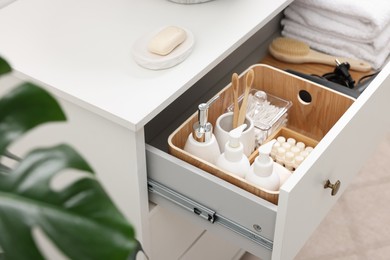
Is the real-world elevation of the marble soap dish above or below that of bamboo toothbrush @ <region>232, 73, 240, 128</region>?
above

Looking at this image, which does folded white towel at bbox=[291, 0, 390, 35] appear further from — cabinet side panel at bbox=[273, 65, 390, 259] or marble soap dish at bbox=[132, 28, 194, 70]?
marble soap dish at bbox=[132, 28, 194, 70]

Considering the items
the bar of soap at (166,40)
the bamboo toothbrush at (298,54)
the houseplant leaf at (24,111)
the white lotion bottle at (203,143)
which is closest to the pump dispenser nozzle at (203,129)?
the white lotion bottle at (203,143)

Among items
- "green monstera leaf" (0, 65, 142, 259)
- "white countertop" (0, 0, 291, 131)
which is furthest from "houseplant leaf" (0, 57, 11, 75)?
"white countertop" (0, 0, 291, 131)

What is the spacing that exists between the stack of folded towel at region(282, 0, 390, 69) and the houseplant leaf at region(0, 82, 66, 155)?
106 cm

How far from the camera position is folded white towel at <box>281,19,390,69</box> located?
4.59ft

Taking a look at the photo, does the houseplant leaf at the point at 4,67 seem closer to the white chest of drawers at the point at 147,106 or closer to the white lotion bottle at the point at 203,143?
the white chest of drawers at the point at 147,106

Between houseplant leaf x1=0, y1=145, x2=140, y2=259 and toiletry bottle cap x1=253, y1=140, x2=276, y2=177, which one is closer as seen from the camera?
houseplant leaf x1=0, y1=145, x2=140, y2=259

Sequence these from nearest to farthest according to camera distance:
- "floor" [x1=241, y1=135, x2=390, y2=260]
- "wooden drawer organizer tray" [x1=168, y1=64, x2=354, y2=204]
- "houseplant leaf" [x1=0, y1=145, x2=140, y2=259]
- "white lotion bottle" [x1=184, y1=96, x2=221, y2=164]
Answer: "houseplant leaf" [x1=0, y1=145, x2=140, y2=259]
"white lotion bottle" [x1=184, y1=96, x2=221, y2=164]
"wooden drawer organizer tray" [x1=168, y1=64, x2=354, y2=204]
"floor" [x1=241, y1=135, x2=390, y2=260]

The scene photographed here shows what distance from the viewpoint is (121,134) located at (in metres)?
0.98

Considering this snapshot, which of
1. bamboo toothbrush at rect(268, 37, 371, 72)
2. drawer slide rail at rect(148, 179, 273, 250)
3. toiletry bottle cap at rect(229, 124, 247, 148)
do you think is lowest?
bamboo toothbrush at rect(268, 37, 371, 72)

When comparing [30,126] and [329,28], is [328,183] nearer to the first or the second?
[329,28]

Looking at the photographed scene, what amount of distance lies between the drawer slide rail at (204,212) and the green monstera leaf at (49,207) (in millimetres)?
623

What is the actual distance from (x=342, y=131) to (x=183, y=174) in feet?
0.78

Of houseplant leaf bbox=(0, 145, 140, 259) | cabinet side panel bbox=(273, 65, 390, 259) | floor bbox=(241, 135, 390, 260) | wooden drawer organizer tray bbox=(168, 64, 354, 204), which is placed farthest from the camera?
floor bbox=(241, 135, 390, 260)
